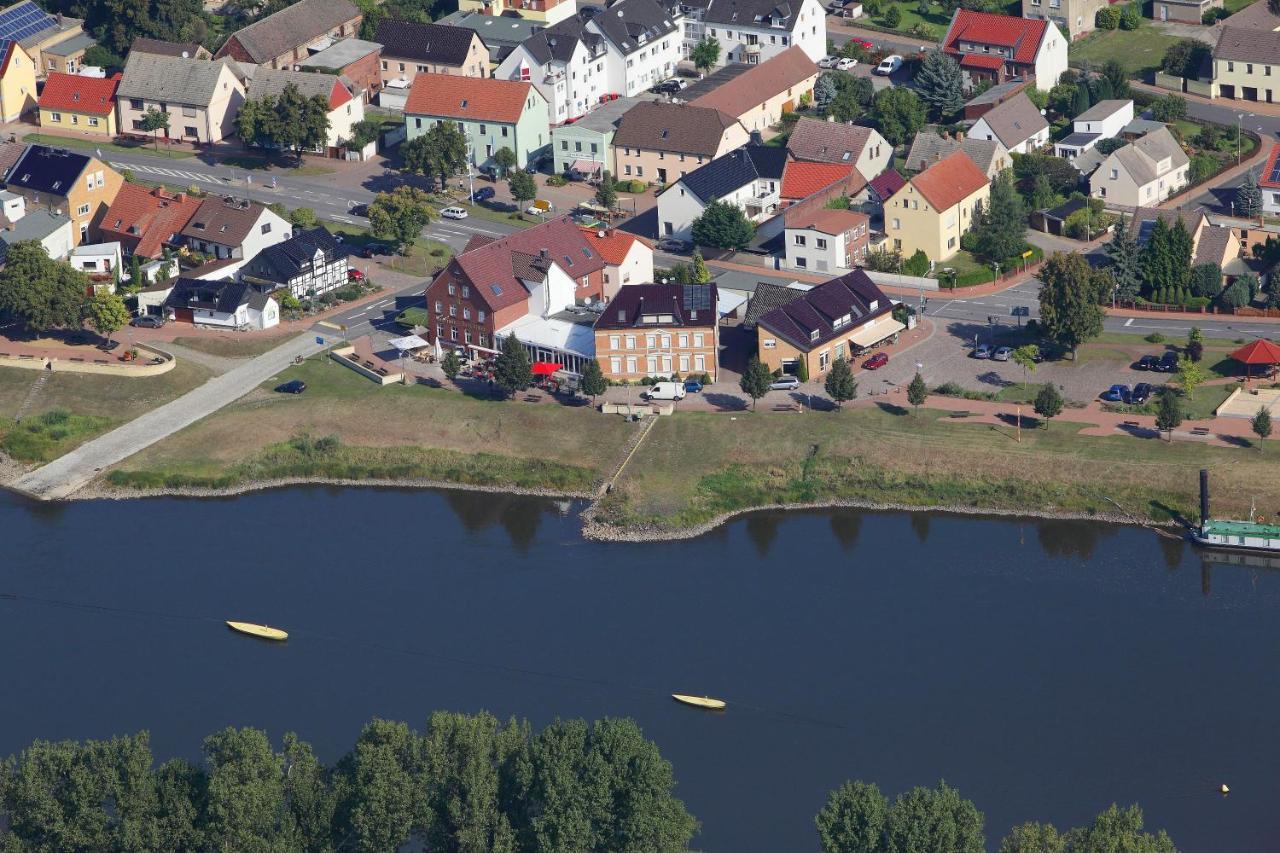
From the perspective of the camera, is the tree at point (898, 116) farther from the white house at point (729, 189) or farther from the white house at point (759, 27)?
the white house at point (759, 27)

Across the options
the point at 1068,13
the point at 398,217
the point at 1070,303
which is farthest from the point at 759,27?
the point at 1070,303

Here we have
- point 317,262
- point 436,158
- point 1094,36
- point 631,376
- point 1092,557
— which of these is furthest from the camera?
point 1094,36

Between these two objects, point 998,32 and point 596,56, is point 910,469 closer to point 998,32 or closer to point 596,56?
point 998,32

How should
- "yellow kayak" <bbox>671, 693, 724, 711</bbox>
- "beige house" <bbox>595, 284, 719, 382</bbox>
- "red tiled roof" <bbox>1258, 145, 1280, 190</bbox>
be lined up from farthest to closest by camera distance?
"red tiled roof" <bbox>1258, 145, 1280, 190</bbox> → "beige house" <bbox>595, 284, 719, 382</bbox> → "yellow kayak" <bbox>671, 693, 724, 711</bbox>

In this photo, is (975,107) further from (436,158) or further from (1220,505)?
(1220,505)

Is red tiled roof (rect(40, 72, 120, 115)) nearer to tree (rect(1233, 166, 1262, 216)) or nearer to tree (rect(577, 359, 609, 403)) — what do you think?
tree (rect(577, 359, 609, 403))

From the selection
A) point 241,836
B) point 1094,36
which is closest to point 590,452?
point 241,836

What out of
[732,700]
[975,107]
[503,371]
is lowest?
[732,700]

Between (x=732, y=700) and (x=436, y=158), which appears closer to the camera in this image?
(x=732, y=700)

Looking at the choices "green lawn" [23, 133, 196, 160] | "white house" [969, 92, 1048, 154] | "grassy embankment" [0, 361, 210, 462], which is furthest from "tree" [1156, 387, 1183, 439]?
"green lawn" [23, 133, 196, 160]
